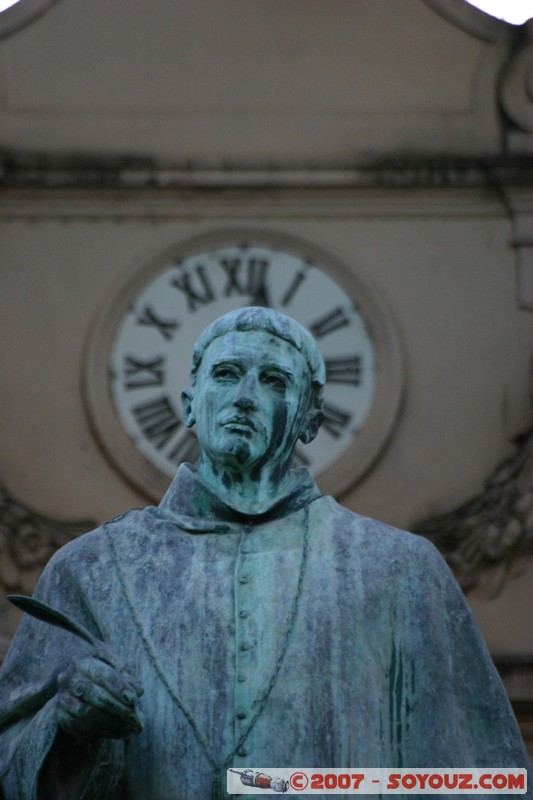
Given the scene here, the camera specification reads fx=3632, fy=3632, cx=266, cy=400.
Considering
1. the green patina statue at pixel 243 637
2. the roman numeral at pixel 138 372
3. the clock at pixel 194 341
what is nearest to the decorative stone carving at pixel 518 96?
the clock at pixel 194 341

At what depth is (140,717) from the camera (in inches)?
159

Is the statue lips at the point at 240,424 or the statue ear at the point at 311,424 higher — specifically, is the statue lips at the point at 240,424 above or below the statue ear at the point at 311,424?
below

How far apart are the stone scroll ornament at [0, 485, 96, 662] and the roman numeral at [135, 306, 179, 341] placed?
2.12ft

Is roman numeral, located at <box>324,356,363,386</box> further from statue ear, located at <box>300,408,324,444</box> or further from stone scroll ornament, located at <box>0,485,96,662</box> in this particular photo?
statue ear, located at <box>300,408,324,444</box>

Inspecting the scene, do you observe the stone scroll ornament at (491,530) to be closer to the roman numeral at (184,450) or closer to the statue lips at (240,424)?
the roman numeral at (184,450)

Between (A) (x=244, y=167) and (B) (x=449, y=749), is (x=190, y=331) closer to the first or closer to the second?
(A) (x=244, y=167)

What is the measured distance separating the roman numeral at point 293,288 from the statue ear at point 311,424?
241 inches

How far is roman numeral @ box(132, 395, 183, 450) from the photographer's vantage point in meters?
10.6

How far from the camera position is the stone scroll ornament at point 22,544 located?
10.2m

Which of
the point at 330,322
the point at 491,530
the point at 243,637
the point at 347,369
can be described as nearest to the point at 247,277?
the point at 330,322

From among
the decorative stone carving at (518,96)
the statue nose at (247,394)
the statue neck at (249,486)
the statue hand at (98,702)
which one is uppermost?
the decorative stone carving at (518,96)

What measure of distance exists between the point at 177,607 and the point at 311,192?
22.0 feet

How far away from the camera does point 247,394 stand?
14.3 ft

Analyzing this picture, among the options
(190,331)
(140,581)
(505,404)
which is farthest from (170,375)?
(140,581)
